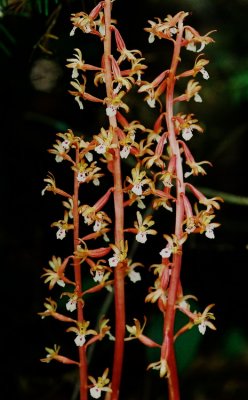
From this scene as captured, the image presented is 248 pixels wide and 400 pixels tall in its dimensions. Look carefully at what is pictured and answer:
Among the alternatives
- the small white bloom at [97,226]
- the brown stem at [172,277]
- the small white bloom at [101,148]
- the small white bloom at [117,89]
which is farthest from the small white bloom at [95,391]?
the small white bloom at [117,89]

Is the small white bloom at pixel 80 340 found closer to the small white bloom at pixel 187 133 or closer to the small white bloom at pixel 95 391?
the small white bloom at pixel 95 391

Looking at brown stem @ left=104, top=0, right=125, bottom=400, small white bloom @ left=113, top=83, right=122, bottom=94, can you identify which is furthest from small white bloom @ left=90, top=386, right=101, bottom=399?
small white bloom @ left=113, top=83, right=122, bottom=94

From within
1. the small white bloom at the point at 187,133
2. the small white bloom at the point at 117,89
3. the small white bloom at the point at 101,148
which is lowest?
the small white bloom at the point at 101,148

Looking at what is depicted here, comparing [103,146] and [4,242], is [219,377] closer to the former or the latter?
[4,242]

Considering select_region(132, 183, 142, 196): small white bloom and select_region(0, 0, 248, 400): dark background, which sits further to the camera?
select_region(0, 0, 248, 400): dark background

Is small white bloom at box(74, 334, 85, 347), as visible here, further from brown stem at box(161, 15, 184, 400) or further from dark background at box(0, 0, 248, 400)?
dark background at box(0, 0, 248, 400)

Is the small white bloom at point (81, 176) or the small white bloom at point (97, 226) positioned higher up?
the small white bloom at point (81, 176)

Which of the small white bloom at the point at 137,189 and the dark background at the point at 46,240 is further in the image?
the dark background at the point at 46,240

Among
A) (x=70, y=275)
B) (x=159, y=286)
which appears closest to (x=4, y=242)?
(x=70, y=275)

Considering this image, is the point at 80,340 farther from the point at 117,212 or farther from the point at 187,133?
the point at 187,133

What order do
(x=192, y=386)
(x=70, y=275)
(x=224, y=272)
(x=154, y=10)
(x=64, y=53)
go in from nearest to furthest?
(x=64, y=53) → (x=70, y=275) → (x=224, y=272) → (x=154, y=10) → (x=192, y=386)

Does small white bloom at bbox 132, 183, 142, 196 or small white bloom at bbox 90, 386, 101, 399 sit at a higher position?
small white bloom at bbox 132, 183, 142, 196
